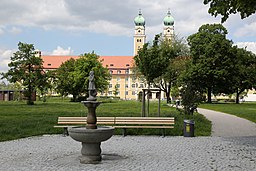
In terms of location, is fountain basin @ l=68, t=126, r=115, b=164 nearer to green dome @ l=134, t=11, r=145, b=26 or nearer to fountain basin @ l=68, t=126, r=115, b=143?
fountain basin @ l=68, t=126, r=115, b=143

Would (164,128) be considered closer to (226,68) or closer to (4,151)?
(4,151)

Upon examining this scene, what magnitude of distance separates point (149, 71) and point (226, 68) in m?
37.1

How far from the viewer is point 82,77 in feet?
202

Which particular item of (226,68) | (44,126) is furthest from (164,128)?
(226,68)

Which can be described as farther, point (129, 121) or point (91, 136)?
point (129, 121)

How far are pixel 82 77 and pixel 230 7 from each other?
49.7m

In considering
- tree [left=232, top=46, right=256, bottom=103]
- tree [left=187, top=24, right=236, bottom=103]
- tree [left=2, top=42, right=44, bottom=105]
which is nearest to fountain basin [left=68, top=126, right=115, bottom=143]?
tree [left=2, top=42, right=44, bottom=105]

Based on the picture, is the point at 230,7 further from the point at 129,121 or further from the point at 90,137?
the point at 90,137

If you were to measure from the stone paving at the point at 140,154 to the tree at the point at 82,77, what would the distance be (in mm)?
47471

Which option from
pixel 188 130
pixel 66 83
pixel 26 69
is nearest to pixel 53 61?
pixel 66 83

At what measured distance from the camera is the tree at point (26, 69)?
155ft

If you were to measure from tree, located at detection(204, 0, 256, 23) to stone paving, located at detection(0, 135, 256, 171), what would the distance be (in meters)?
4.31

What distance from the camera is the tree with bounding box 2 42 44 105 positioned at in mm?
47250

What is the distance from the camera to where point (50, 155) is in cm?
1027
